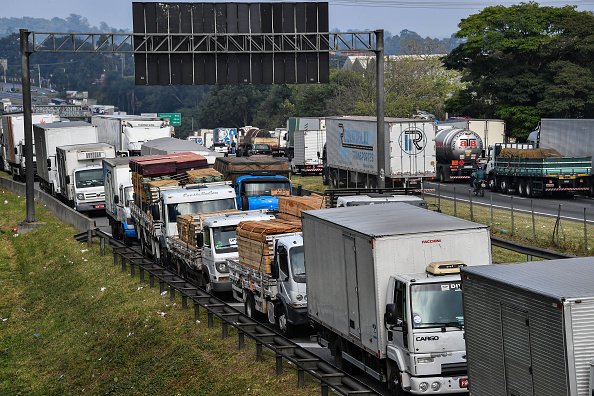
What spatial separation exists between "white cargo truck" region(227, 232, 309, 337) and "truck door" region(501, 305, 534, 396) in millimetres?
9570

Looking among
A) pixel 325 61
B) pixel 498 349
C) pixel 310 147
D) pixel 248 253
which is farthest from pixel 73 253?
pixel 310 147

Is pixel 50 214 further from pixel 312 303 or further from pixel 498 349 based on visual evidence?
pixel 498 349

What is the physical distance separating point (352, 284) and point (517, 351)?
5.64m

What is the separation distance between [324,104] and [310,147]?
68721 mm

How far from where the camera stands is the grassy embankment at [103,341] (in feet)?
71.8

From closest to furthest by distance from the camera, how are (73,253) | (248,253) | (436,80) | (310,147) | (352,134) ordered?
(248,253) → (73,253) → (352,134) → (310,147) → (436,80)

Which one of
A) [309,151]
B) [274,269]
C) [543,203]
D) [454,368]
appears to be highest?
[309,151]

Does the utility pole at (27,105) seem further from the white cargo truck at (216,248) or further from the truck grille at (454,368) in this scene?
the truck grille at (454,368)

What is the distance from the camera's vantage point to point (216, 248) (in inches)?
1139

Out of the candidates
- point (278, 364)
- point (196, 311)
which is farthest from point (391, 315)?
point (196, 311)

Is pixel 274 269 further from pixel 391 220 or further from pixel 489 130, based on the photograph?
pixel 489 130

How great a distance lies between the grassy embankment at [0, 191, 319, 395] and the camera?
21.9 meters

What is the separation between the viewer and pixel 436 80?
137125mm

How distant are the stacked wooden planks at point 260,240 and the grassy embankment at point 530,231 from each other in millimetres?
8521
